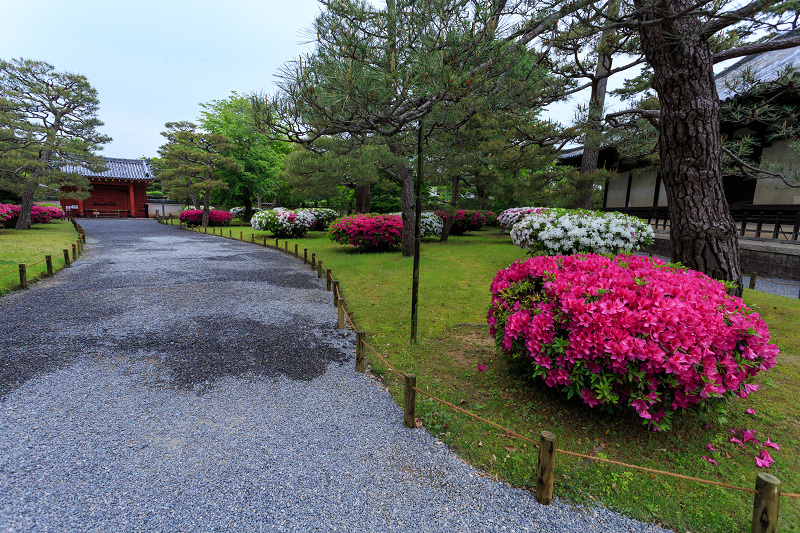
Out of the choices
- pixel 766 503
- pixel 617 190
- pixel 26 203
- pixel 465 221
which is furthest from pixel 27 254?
pixel 617 190

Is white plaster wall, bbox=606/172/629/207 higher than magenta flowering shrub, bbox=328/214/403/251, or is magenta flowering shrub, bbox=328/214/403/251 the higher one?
white plaster wall, bbox=606/172/629/207

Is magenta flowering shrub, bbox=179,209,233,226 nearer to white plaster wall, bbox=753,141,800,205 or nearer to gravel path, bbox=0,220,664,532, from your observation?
gravel path, bbox=0,220,664,532

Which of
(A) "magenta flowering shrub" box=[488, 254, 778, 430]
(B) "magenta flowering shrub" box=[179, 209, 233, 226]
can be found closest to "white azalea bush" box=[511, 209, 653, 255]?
(A) "magenta flowering shrub" box=[488, 254, 778, 430]

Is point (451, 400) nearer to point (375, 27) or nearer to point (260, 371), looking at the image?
point (260, 371)

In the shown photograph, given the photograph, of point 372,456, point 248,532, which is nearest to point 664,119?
point 372,456

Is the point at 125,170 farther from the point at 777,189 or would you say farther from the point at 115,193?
the point at 777,189

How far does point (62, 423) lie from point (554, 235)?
7142 mm

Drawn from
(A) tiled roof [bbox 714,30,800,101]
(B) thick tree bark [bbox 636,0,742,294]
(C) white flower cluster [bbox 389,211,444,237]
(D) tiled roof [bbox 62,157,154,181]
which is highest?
(A) tiled roof [bbox 714,30,800,101]

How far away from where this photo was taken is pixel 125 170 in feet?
106

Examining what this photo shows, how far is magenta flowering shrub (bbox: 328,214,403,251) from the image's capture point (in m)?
12.1

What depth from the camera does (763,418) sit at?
120 inches

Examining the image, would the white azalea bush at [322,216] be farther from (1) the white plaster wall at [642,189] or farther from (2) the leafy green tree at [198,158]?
(1) the white plaster wall at [642,189]

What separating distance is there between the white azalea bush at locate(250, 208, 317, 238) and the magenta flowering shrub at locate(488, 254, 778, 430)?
15766mm

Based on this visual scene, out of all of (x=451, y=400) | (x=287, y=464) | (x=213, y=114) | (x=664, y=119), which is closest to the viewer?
(x=287, y=464)
